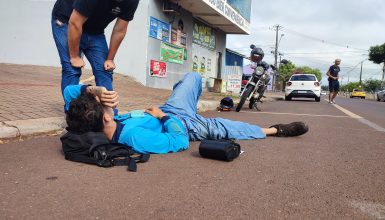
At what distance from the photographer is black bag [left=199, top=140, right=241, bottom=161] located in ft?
10.1

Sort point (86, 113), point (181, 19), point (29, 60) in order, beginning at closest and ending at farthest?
point (86, 113) < point (29, 60) < point (181, 19)

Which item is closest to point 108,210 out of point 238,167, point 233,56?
point 238,167

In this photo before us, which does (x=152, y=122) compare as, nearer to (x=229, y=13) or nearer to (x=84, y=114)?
(x=84, y=114)

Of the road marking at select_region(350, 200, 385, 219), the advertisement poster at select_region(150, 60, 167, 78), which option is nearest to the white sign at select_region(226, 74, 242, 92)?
the advertisement poster at select_region(150, 60, 167, 78)

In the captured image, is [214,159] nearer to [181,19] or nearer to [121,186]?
[121,186]

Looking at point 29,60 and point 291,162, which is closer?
point 291,162

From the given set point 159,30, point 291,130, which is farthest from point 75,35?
point 159,30

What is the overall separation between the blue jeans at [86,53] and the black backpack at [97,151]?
1.06m

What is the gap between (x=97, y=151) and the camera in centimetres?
A: 283

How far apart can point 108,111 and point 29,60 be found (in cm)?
1406

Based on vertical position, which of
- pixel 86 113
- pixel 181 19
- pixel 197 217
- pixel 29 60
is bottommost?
pixel 197 217

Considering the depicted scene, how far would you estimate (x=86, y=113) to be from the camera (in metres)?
2.88

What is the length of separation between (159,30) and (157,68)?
1576 mm

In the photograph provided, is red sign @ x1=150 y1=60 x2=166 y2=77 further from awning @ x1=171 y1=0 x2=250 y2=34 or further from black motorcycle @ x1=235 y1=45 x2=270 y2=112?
black motorcycle @ x1=235 y1=45 x2=270 y2=112
